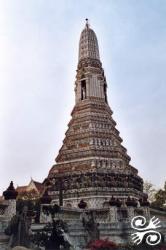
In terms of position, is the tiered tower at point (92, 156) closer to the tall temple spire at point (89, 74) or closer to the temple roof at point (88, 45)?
the tall temple spire at point (89, 74)

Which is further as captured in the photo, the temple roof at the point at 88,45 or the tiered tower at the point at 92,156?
the temple roof at the point at 88,45

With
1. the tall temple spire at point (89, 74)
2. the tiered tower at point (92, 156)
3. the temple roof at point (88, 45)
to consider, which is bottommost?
the tiered tower at point (92, 156)

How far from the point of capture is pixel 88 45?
61.5 metres

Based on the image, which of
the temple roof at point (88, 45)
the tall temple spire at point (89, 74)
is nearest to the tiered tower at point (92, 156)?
the tall temple spire at point (89, 74)

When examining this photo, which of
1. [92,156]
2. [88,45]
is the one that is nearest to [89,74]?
[88,45]

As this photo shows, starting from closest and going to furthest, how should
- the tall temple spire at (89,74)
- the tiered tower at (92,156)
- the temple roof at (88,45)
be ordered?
the tiered tower at (92,156), the tall temple spire at (89,74), the temple roof at (88,45)

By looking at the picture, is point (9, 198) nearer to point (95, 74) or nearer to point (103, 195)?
point (103, 195)

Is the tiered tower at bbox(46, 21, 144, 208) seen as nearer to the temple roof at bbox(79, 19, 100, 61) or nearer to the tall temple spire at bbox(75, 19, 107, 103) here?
the tall temple spire at bbox(75, 19, 107, 103)

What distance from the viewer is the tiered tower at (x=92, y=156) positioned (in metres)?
45.9

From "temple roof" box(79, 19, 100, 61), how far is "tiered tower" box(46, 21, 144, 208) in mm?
1126

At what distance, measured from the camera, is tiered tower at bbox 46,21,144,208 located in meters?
45.9

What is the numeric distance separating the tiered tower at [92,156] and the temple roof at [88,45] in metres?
1.13

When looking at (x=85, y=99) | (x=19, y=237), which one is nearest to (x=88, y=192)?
(x=85, y=99)

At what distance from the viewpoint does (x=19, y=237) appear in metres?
19.5
